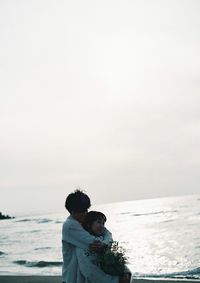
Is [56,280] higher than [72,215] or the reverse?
the reverse

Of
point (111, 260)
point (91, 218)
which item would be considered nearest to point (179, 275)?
point (91, 218)

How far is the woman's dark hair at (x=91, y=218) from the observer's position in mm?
3744

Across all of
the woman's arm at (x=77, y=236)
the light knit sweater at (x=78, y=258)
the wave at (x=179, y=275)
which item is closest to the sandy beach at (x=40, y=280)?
the wave at (x=179, y=275)

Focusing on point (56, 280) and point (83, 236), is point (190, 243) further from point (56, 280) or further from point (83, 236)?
point (83, 236)

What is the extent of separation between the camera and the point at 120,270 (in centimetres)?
354

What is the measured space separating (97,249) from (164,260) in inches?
601

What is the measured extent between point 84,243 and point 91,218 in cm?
25

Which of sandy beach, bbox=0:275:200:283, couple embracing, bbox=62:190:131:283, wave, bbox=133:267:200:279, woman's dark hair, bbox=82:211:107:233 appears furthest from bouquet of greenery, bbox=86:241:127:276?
wave, bbox=133:267:200:279

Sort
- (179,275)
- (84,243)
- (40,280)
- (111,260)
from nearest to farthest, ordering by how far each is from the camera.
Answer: (111,260) → (84,243) → (40,280) → (179,275)

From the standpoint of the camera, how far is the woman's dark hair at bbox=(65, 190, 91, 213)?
3.78 metres

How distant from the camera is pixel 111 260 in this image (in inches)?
137

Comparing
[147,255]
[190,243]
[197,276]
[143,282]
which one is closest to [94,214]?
[143,282]

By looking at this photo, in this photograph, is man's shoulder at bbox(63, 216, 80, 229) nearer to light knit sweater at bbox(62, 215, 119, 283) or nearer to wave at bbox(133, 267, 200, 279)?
light knit sweater at bbox(62, 215, 119, 283)

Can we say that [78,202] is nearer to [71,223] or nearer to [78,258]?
[71,223]
